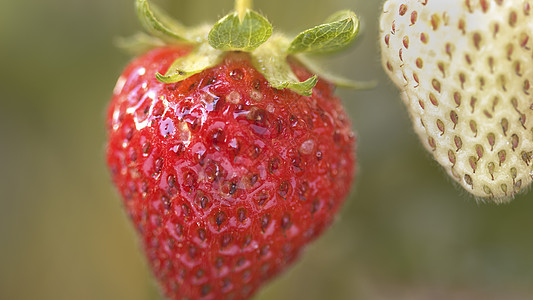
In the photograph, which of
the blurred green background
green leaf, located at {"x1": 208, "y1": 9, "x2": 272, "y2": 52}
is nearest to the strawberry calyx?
green leaf, located at {"x1": 208, "y1": 9, "x2": 272, "y2": 52}

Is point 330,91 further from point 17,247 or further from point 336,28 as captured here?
point 17,247

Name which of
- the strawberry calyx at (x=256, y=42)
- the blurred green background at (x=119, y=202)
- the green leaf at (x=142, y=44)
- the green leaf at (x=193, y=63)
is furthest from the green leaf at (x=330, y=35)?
the blurred green background at (x=119, y=202)

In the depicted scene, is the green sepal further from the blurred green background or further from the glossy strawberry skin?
the blurred green background

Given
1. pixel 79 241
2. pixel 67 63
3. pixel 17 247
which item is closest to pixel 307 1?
pixel 67 63

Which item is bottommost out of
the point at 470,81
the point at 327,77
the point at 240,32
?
the point at 470,81

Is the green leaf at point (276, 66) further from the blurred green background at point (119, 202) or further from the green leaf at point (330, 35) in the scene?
the blurred green background at point (119, 202)

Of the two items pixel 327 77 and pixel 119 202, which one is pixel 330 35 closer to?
pixel 327 77

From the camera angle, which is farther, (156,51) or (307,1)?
(307,1)

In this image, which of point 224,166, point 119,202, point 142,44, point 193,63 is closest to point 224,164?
point 224,166
